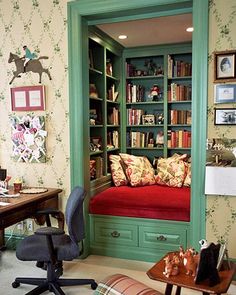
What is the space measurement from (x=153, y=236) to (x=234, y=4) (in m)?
2.21

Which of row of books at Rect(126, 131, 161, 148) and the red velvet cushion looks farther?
row of books at Rect(126, 131, 161, 148)

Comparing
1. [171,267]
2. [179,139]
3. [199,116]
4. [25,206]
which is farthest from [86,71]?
[171,267]

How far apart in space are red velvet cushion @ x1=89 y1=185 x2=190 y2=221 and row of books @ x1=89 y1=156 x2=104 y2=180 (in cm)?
22

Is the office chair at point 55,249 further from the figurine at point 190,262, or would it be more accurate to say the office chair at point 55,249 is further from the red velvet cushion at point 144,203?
the figurine at point 190,262

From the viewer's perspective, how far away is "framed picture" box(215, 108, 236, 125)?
267 centimetres

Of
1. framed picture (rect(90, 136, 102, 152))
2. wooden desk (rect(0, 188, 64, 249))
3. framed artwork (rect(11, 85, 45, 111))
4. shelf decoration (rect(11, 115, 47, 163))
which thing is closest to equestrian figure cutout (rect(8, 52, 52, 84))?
framed artwork (rect(11, 85, 45, 111))

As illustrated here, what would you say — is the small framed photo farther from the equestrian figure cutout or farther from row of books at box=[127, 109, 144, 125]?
the equestrian figure cutout

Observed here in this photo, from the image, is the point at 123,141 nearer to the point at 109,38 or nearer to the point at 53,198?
the point at 109,38

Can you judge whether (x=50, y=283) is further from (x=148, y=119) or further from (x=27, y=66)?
(x=148, y=119)

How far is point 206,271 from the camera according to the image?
178 centimetres

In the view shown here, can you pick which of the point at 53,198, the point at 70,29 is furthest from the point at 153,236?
the point at 70,29

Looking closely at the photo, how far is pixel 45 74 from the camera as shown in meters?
3.27

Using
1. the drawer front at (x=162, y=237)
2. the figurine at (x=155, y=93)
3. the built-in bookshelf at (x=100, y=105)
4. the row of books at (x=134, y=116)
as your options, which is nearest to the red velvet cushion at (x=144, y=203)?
the drawer front at (x=162, y=237)

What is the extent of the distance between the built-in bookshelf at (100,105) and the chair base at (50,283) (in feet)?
4.03
